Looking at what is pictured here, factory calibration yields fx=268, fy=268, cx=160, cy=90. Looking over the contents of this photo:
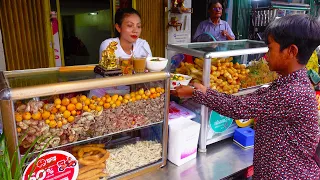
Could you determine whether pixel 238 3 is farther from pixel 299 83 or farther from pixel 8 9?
pixel 299 83

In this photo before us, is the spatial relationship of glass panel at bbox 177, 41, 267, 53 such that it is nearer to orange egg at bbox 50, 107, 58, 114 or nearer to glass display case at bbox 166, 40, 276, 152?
glass display case at bbox 166, 40, 276, 152

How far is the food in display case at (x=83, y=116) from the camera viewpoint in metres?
1.21

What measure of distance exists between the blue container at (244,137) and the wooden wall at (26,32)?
115 inches

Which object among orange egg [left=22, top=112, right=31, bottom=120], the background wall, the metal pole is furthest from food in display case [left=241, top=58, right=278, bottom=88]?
the background wall

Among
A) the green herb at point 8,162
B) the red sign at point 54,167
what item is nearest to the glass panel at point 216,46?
the red sign at point 54,167

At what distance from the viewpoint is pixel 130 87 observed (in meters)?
1.48

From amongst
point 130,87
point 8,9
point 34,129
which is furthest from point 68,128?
point 8,9

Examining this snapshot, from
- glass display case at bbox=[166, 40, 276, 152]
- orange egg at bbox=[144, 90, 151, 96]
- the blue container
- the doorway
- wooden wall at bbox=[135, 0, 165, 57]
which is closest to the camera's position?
orange egg at bbox=[144, 90, 151, 96]

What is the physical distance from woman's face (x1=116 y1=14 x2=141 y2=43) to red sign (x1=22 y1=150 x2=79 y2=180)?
1209 millimetres

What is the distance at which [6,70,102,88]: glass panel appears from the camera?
126cm

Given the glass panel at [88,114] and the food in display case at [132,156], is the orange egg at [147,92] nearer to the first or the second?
the glass panel at [88,114]

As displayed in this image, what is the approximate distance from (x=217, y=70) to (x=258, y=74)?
499mm

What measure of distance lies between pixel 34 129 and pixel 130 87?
0.52 meters

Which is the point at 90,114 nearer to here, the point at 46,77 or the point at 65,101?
A: the point at 65,101
